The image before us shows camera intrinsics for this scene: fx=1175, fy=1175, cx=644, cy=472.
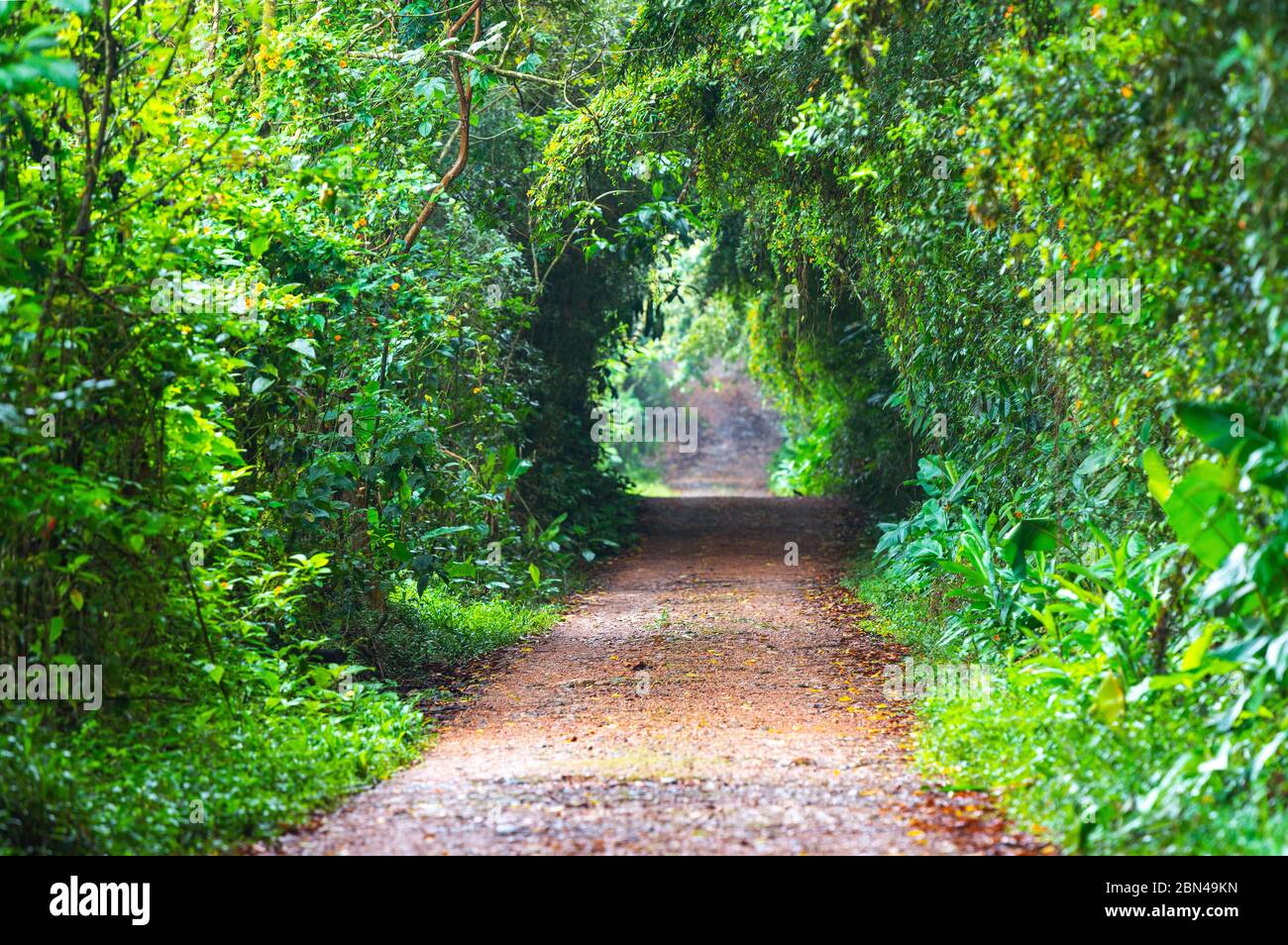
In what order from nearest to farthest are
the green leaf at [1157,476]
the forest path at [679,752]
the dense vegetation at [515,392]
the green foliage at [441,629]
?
the dense vegetation at [515,392] → the forest path at [679,752] → the green leaf at [1157,476] → the green foliage at [441,629]

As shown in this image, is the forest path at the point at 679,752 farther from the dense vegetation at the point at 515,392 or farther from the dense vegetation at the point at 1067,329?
the dense vegetation at the point at 1067,329

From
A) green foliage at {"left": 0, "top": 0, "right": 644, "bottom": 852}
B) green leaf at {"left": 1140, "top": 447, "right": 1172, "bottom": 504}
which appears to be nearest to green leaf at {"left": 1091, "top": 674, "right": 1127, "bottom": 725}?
green leaf at {"left": 1140, "top": 447, "right": 1172, "bottom": 504}

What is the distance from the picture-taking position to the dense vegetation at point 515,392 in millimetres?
4461

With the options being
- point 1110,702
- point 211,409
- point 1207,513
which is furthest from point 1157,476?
point 211,409

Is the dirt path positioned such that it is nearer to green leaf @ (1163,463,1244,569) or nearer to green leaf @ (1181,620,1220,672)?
green leaf @ (1181,620,1220,672)

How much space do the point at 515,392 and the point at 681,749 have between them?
5.64 m

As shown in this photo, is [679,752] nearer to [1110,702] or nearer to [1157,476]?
[1110,702]

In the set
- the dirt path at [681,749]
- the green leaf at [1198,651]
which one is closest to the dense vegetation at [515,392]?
the green leaf at [1198,651]

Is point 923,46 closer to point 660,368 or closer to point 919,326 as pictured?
point 919,326

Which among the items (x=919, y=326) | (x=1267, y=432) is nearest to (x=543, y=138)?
(x=919, y=326)

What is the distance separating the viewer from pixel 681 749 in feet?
20.1

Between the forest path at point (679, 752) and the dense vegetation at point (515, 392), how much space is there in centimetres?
35

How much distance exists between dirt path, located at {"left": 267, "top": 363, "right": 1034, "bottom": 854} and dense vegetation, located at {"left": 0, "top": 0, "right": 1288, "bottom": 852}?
34 centimetres

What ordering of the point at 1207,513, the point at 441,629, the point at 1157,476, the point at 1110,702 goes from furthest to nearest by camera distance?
1. the point at 441,629
2. the point at 1157,476
3. the point at 1110,702
4. the point at 1207,513
